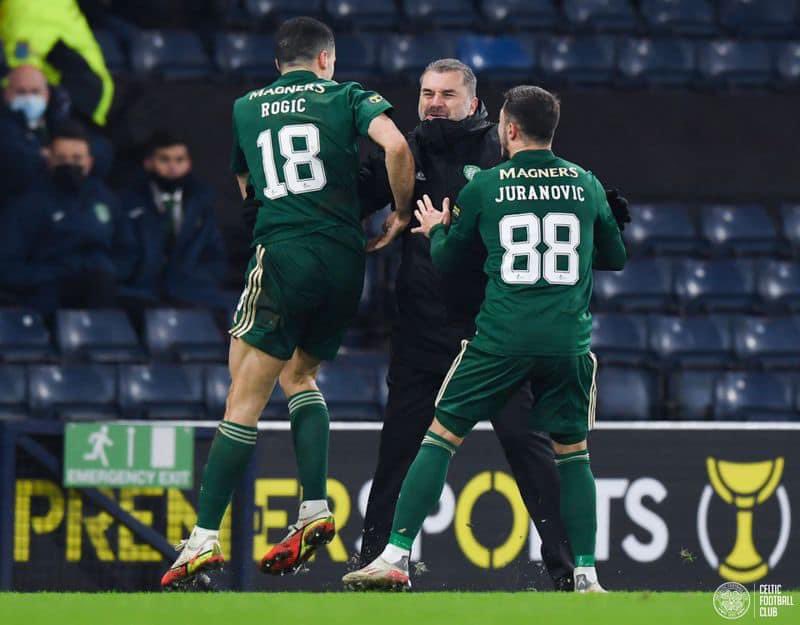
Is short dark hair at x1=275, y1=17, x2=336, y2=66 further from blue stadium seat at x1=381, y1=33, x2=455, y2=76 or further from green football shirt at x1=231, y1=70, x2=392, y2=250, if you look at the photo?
blue stadium seat at x1=381, y1=33, x2=455, y2=76

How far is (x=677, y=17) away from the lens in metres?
14.5

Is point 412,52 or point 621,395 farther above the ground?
point 412,52

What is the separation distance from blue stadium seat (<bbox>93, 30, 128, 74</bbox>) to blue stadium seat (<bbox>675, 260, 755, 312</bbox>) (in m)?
4.49

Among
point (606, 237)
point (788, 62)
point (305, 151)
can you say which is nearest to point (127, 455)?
point (305, 151)

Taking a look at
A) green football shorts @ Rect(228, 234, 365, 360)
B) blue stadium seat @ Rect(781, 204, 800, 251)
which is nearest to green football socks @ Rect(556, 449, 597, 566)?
green football shorts @ Rect(228, 234, 365, 360)

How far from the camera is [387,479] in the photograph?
6.96 meters

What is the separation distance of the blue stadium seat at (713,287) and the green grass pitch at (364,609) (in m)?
7.15

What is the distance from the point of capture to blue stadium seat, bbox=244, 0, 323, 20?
13.7m

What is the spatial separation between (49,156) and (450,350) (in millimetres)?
5829

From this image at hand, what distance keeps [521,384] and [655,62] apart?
8619 mm

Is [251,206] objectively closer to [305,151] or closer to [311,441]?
[305,151]

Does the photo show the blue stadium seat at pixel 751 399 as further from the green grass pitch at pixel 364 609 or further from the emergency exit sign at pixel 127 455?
the green grass pitch at pixel 364 609

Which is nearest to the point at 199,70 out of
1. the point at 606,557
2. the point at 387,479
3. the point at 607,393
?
the point at 607,393

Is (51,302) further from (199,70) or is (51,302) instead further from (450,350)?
(450,350)
